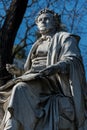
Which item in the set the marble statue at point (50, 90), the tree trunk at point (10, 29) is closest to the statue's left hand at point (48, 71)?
the marble statue at point (50, 90)

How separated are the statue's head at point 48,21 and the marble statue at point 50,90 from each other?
0.05 feet

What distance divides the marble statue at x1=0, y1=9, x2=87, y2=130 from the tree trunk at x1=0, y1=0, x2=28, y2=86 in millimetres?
4274

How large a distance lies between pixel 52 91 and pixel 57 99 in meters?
0.27

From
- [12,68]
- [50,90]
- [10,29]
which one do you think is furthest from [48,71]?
[10,29]

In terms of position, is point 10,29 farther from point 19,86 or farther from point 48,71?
point 19,86

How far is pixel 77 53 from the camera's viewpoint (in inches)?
371

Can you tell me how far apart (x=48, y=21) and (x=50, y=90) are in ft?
3.58

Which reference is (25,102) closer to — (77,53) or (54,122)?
(54,122)

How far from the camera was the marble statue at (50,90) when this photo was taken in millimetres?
8789

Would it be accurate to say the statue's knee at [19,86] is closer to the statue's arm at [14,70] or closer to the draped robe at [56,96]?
the draped robe at [56,96]

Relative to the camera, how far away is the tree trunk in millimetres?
13992

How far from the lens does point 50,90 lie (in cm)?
926

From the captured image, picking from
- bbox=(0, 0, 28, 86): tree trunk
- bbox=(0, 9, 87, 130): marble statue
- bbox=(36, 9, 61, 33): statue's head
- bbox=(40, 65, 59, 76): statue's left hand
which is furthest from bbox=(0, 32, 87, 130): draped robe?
bbox=(0, 0, 28, 86): tree trunk

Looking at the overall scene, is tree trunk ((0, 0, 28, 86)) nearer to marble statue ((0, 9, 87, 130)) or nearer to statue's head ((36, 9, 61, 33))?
statue's head ((36, 9, 61, 33))
